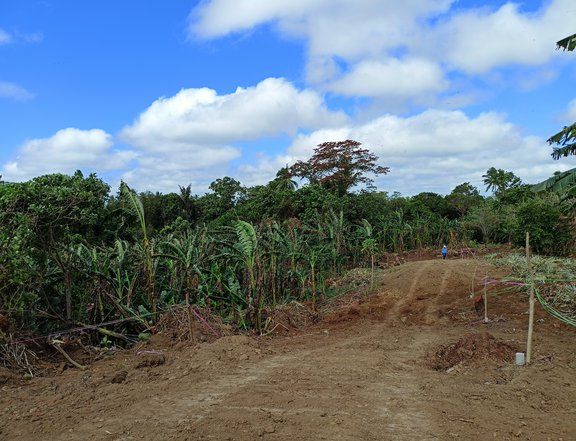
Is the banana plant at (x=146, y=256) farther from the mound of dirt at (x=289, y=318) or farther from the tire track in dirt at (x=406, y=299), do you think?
the tire track in dirt at (x=406, y=299)

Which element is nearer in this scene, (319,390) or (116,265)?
(319,390)

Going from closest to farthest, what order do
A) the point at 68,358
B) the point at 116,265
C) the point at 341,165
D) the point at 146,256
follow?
the point at 68,358, the point at 146,256, the point at 116,265, the point at 341,165

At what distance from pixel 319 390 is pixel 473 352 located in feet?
8.02

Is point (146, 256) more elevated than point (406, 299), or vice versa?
point (146, 256)

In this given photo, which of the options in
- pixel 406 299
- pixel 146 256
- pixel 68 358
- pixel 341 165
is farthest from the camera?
pixel 341 165

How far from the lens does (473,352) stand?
6.41 meters

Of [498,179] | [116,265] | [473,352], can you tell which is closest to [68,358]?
[116,265]

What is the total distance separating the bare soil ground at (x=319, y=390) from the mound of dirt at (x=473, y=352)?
0.02 metres

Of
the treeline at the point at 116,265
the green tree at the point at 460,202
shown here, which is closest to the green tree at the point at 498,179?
the green tree at the point at 460,202

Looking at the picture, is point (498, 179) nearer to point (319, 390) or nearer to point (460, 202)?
point (460, 202)

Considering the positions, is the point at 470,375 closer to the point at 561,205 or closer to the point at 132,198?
the point at 132,198

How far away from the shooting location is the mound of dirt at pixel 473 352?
6.31m

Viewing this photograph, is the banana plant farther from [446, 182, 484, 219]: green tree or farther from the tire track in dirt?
[446, 182, 484, 219]: green tree

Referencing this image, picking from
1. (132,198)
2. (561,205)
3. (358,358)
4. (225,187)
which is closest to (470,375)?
(358,358)
